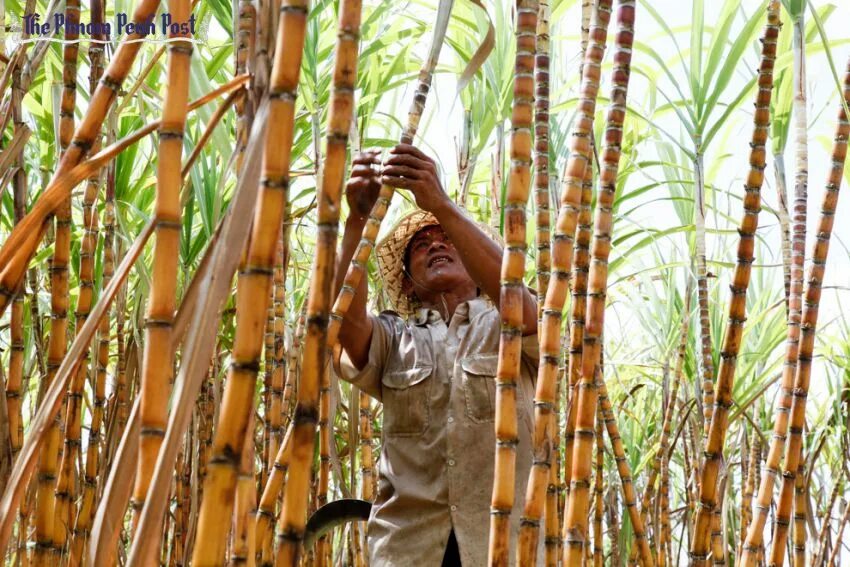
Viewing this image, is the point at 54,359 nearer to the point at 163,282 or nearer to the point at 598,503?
the point at 163,282

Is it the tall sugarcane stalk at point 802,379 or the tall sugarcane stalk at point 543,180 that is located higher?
the tall sugarcane stalk at point 543,180

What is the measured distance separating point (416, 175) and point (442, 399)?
0.60 m

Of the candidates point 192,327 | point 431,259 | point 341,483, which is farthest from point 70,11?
point 431,259

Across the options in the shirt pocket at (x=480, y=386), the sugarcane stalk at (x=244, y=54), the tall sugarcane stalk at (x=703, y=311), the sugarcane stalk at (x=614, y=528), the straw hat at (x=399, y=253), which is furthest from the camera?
the sugarcane stalk at (x=614, y=528)

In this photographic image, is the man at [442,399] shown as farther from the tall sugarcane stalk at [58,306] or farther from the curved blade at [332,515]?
the tall sugarcane stalk at [58,306]

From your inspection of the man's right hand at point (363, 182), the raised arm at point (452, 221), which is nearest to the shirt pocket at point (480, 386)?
the raised arm at point (452, 221)

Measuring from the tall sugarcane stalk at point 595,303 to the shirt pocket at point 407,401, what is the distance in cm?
101

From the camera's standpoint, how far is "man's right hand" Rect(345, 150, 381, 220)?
1.49 metres

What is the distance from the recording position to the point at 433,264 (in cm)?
206

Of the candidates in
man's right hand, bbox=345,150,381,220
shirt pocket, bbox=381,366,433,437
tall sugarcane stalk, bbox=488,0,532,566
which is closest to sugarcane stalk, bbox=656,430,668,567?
shirt pocket, bbox=381,366,433,437

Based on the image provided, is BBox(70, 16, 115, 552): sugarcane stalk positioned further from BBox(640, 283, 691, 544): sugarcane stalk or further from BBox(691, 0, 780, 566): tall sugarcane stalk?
BBox(640, 283, 691, 544): sugarcane stalk

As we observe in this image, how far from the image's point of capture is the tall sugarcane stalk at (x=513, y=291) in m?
0.75

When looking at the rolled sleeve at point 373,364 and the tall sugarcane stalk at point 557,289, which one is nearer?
the tall sugarcane stalk at point 557,289

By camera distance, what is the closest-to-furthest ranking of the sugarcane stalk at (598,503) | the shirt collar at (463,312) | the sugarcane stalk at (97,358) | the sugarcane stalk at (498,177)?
1. the sugarcane stalk at (97,358)
2. the sugarcane stalk at (598,503)
3. the shirt collar at (463,312)
4. the sugarcane stalk at (498,177)
